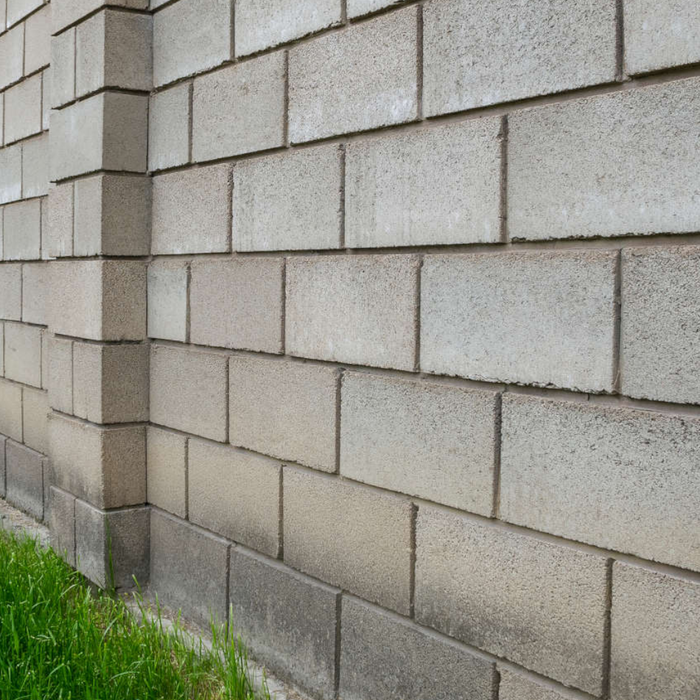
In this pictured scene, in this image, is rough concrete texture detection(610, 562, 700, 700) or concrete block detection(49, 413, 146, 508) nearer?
rough concrete texture detection(610, 562, 700, 700)

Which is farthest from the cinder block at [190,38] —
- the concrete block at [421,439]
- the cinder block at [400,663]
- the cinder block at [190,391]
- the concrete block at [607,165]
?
the cinder block at [400,663]

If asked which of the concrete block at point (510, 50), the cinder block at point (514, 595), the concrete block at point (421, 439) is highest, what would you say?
the concrete block at point (510, 50)

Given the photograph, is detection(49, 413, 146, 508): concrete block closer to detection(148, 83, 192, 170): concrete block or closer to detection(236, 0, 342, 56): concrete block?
detection(148, 83, 192, 170): concrete block

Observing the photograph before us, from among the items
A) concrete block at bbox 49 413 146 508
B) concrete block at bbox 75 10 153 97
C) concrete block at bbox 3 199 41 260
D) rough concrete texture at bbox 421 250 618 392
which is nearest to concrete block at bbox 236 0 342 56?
concrete block at bbox 75 10 153 97

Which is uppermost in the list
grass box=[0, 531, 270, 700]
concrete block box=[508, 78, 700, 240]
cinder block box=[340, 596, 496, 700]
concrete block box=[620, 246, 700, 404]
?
concrete block box=[508, 78, 700, 240]

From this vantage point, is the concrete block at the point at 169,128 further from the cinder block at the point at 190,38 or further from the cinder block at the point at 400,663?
the cinder block at the point at 400,663

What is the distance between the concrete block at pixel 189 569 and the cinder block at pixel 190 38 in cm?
211

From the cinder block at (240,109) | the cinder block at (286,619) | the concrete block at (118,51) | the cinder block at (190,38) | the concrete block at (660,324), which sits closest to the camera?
the concrete block at (660,324)

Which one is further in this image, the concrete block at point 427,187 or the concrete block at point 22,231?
the concrete block at point 22,231

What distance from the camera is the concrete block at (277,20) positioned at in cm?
345

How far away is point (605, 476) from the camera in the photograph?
246 centimetres

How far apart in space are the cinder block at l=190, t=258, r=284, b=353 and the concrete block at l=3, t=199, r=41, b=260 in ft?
7.65

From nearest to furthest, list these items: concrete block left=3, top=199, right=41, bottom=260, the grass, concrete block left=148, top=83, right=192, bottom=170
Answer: the grass, concrete block left=148, top=83, right=192, bottom=170, concrete block left=3, top=199, right=41, bottom=260

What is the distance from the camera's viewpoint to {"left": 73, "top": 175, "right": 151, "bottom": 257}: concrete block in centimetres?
452
